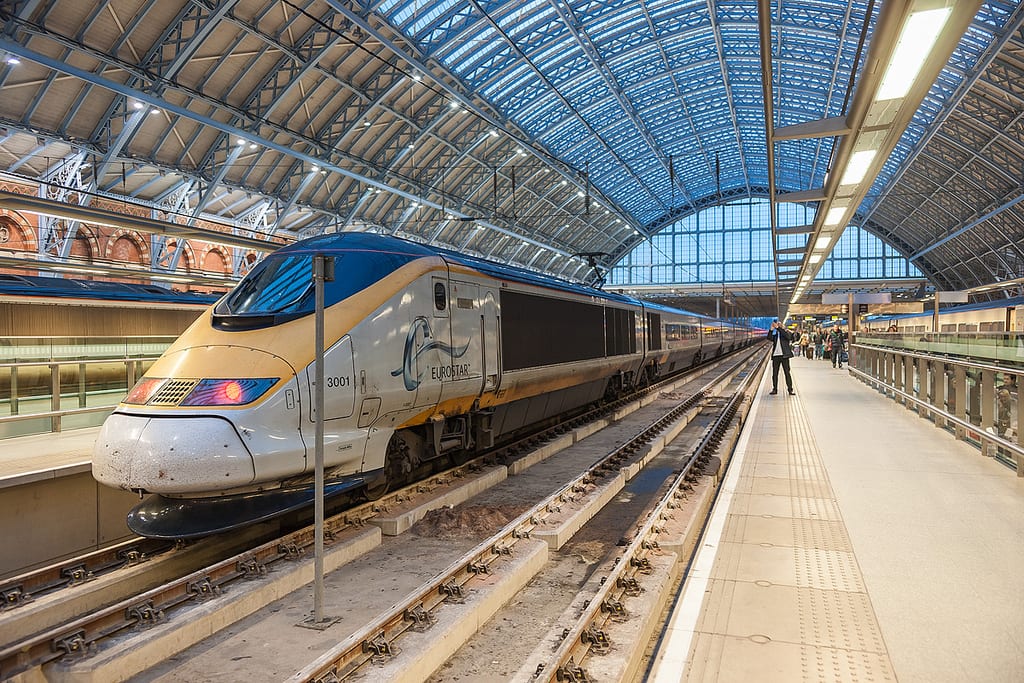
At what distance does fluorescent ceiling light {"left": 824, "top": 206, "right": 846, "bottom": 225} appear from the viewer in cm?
1095

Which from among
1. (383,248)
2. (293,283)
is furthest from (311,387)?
(383,248)

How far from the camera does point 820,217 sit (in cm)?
1162

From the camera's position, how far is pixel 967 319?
1259 inches

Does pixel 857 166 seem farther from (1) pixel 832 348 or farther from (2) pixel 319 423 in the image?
(1) pixel 832 348

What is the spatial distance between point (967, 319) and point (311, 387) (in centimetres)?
3400

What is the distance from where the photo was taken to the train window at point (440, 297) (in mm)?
8102

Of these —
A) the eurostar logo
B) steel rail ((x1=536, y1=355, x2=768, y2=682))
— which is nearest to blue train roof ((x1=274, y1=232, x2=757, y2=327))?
the eurostar logo

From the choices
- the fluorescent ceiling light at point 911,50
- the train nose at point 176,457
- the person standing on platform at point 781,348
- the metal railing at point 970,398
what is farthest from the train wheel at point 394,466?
the person standing on platform at point 781,348

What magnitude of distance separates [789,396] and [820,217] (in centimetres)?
720

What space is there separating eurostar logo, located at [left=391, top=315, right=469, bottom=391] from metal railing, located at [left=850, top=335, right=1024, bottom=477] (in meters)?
5.97

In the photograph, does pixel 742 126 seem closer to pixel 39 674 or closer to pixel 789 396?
pixel 789 396

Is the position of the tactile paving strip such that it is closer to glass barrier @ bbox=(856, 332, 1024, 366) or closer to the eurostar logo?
glass barrier @ bbox=(856, 332, 1024, 366)

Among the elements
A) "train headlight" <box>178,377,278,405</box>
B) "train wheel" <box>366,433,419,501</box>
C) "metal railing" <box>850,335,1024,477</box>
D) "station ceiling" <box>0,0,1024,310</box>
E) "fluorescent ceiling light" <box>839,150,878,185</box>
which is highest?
"station ceiling" <box>0,0,1024,310</box>

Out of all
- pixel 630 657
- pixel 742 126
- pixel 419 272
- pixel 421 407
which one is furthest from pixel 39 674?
pixel 742 126
